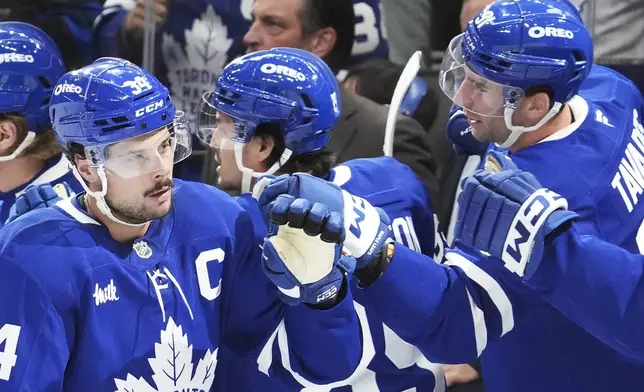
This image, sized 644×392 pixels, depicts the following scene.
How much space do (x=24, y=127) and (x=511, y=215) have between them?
1.45 metres

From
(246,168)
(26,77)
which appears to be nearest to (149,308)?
(246,168)

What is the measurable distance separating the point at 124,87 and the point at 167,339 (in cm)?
47

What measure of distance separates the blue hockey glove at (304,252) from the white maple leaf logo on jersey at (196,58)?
1817 mm

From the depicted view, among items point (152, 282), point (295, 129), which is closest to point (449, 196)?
point (295, 129)

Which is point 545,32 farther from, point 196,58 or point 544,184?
point 196,58

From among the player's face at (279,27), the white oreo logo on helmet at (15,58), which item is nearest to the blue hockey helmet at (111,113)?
the white oreo logo on helmet at (15,58)

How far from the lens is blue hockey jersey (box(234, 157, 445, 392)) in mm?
2475

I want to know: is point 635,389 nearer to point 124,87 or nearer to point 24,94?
point 124,87

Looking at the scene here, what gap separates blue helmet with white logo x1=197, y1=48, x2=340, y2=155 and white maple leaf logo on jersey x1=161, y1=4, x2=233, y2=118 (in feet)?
4.14

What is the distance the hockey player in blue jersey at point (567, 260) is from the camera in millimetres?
1990

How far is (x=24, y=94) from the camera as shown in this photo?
114 inches

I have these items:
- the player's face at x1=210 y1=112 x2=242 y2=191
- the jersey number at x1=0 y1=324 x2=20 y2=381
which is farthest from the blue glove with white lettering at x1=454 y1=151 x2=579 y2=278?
the jersey number at x1=0 y1=324 x2=20 y2=381

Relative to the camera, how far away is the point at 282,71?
98.7 inches

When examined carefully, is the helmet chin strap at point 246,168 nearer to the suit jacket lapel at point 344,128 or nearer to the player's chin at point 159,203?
the player's chin at point 159,203
